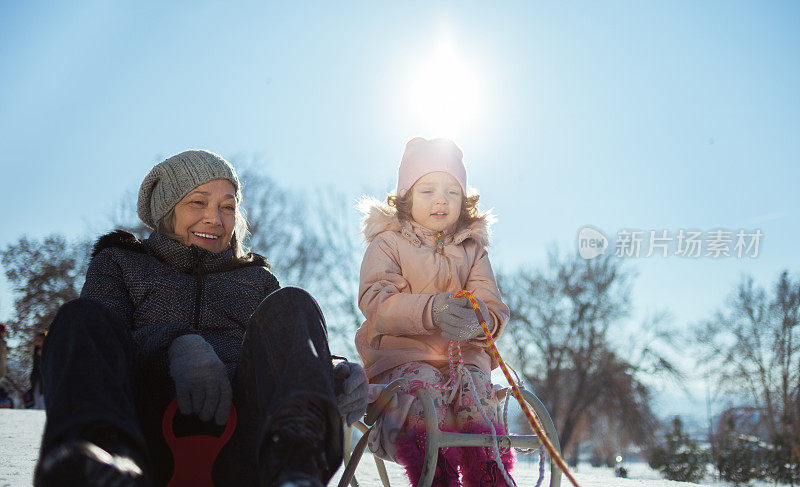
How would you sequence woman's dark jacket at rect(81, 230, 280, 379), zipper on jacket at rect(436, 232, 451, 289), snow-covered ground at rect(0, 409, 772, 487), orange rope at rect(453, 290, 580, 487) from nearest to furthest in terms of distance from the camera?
1. orange rope at rect(453, 290, 580, 487)
2. woman's dark jacket at rect(81, 230, 280, 379)
3. zipper on jacket at rect(436, 232, 451, 289)
4. snow-covered ground at rect(0, 409, 772, 487)

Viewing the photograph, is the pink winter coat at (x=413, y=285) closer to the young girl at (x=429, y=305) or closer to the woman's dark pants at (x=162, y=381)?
the young girl at (x=429, y=305)

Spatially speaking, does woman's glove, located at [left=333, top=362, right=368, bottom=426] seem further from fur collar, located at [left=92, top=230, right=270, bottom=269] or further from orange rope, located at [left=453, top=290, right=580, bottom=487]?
fur collar, located at [left=92, top=230, right=270, bottom=269]

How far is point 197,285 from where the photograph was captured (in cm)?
211

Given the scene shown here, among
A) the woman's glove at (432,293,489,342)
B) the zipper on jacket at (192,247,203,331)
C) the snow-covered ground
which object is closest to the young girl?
the woman's glove at (432,293,489,342)

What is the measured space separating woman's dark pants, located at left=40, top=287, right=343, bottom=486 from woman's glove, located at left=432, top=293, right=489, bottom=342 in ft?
2.65

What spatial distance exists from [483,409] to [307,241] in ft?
51.2

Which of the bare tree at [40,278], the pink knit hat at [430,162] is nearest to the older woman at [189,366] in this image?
the pink knit hat at [430,162]

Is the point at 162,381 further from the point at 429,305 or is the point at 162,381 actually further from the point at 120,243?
the point at 429,305

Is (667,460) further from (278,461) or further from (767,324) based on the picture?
(278,461)

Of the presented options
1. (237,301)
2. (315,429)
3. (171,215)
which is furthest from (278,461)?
(171,215)

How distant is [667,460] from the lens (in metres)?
17.0

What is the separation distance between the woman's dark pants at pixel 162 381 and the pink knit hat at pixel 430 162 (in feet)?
4.66

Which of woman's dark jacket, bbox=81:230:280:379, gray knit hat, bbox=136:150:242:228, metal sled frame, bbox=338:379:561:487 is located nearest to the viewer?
metal sled frame, bbox=338:379:561:487

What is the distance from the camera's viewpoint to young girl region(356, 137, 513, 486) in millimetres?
A: 2209
